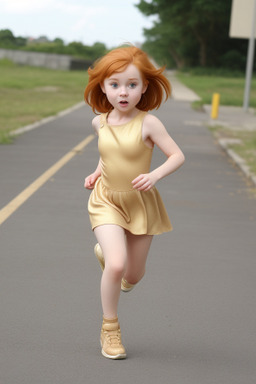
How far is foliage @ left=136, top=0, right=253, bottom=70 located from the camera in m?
79.2

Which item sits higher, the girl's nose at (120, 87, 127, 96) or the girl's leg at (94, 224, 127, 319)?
the girl's nose at (120, 87, 127, 96)

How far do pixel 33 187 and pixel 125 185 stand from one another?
253 inches

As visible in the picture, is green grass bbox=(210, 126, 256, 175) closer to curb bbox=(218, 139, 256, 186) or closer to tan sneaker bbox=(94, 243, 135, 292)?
curb bbox=(218, 139, 256, 186)

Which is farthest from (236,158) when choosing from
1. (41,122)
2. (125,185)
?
(125,185)

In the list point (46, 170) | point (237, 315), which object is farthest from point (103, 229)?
point (46, 170)

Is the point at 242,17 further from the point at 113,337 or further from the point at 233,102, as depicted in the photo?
the point at 113,337

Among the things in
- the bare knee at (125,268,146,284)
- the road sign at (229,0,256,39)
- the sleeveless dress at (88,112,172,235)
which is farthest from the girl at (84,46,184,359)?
the road sign at (229,0,256,39)

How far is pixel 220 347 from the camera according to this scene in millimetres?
4695

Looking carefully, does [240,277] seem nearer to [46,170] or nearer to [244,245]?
[244,245]

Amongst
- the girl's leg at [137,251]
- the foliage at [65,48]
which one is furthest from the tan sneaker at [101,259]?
the foliage at [65,48]

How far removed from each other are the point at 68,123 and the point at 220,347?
18249 millimetres

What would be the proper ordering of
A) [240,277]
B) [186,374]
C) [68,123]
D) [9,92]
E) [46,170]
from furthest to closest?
[9,92] → [68,123] → [46,170] → [240,277] → [186,374]

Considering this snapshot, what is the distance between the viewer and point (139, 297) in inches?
226

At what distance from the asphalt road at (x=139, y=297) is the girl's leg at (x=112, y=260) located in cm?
33
